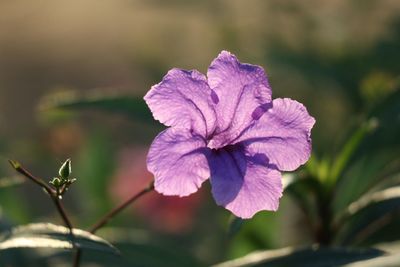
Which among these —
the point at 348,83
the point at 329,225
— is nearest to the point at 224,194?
the point at 329,225

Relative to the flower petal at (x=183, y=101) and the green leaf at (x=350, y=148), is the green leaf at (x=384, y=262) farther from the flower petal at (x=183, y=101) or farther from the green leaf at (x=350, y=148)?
the green leaf at (x=350, y=148)

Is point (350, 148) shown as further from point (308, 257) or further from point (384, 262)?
point (384, 262)

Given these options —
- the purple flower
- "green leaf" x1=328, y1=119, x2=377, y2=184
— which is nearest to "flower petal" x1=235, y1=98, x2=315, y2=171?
the purple flower

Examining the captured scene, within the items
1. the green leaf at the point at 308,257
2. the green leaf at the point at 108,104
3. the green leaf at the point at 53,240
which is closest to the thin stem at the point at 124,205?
the green leaf at the point at 53,240

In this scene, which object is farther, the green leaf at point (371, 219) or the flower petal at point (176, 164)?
the green leaf at point (371, 219)

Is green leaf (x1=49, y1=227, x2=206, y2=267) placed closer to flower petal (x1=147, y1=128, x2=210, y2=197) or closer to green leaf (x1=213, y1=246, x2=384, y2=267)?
green leaf (x1=213, y1=246, x2=384, y2=267)

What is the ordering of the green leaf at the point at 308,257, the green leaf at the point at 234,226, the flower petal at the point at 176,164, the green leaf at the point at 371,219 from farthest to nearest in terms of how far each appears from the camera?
the green leaf at the point at 371,219
the green leaf at the point at 308,257
the green leaf at the point at 234,226
the flower petal at the point at 176,164

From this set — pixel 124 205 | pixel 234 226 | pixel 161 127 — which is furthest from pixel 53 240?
pixel 161 127
